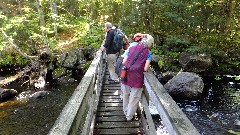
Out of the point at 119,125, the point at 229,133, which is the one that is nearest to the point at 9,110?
the point at 119,125

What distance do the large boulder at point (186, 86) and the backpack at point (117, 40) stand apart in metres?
5.79

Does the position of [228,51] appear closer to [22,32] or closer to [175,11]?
[175,11]

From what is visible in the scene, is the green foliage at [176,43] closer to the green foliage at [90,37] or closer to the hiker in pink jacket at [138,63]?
the green foliage at [90,37]

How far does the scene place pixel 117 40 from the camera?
29.8 ft

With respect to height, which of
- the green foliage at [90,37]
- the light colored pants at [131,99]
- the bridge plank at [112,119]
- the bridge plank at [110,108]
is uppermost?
the light colored pants at [131,99]

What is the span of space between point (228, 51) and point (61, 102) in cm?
1319

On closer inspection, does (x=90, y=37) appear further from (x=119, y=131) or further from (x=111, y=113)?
(x=119, y=131)

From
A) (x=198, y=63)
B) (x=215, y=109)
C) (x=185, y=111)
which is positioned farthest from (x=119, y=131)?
(x=198, y=63)

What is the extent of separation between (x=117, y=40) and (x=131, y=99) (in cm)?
357

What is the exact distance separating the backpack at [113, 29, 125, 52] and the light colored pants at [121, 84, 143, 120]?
3.04 meters

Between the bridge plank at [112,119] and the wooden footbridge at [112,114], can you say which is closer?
the wooden footbridge at [112,114]

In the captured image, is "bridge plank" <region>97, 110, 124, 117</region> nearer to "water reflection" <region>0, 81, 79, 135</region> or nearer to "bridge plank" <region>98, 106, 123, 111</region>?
"bridge plank" <region>98, 106, 123, 111</region>

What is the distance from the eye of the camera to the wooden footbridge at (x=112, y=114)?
301 cm

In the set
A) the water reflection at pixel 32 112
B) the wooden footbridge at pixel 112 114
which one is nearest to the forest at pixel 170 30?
the water reflection at pixel 32 112
